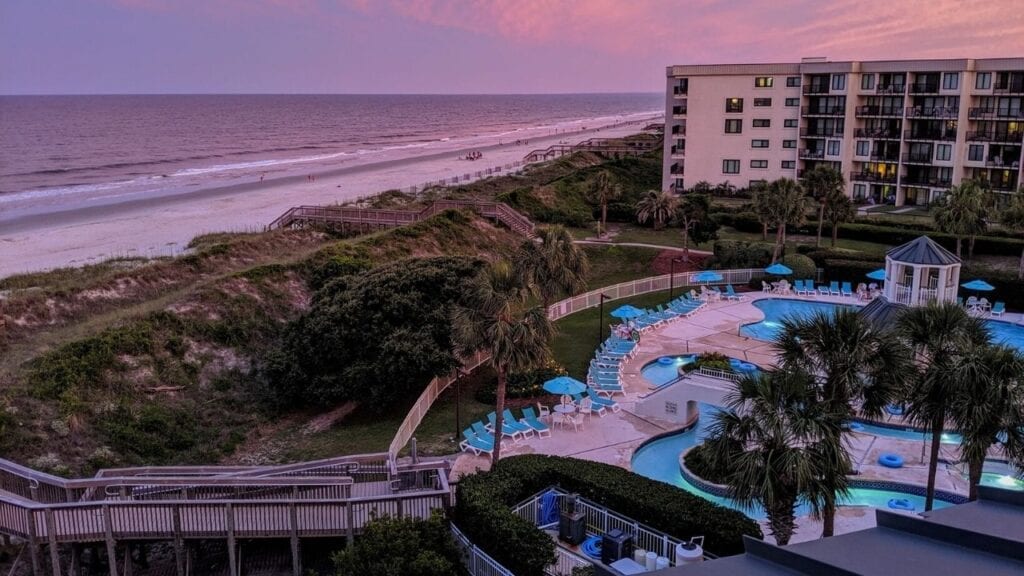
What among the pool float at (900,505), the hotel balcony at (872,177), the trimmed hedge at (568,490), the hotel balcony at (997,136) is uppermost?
the hotel balcony at (997,136)

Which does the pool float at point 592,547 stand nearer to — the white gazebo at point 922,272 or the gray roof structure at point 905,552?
the gray roof structure at point 905,552

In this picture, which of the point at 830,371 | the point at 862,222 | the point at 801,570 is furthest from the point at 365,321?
the point at 862,222

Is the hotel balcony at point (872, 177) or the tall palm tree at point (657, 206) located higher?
the hotel balcony at point (872, 177)

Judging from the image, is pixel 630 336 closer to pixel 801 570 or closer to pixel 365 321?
pixel 365 321

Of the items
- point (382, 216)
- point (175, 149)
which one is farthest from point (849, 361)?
point (175, 149)

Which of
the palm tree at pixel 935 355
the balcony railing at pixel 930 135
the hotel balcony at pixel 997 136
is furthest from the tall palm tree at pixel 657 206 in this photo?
the palm tree at pixel 935 355

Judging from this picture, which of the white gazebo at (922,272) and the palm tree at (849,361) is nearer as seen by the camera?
the palm tree at (849,361)

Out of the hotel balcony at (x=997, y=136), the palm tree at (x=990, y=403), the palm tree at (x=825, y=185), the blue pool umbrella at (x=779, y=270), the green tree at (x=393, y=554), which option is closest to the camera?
the green tree at (x=393, y=554)
